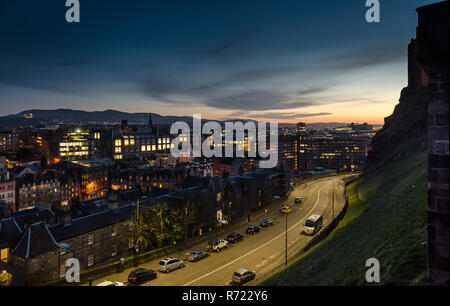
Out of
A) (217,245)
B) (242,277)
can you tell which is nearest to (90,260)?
(217,245)

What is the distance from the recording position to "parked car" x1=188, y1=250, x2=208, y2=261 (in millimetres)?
42094

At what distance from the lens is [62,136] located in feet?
598

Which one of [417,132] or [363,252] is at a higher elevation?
[417,132]

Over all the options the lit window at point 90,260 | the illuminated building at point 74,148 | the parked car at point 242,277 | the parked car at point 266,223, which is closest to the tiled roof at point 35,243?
the lit window at point 90,260

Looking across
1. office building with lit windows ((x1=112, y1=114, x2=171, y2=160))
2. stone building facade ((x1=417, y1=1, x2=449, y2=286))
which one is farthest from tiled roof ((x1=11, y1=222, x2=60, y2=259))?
office building with lit windows ((x1=112, y1=114, x2=171, y2=160))

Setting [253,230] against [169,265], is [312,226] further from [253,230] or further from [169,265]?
[169,265]

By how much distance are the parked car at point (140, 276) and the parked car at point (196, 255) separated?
6.42 metres

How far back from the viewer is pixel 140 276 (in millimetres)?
35406

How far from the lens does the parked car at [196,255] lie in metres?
42.1

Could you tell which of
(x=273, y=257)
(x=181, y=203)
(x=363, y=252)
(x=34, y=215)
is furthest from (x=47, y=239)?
(x=363, y=252)

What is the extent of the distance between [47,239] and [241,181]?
147 feet

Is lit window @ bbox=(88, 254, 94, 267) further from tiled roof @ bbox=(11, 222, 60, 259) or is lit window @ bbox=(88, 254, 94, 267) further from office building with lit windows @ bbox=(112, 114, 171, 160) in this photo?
office building with lit windows @ bbox=(112, 114, 171, 160)

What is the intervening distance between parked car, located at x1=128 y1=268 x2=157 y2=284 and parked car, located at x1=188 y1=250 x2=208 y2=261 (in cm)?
642
